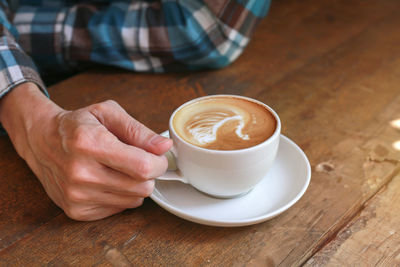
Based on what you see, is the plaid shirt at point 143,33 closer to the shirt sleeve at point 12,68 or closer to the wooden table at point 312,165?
the wooden table at point 312,165

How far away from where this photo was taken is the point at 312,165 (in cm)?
77

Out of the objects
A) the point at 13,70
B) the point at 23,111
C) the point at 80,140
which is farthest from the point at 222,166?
the point at 13,70

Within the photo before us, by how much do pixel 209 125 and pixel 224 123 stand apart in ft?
0.09

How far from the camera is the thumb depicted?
2.02 ft

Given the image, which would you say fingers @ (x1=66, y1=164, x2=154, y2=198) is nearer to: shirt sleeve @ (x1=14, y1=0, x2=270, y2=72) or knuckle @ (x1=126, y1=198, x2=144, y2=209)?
knuckle @ (x1=126, y1=198, x2=144, y2=209)

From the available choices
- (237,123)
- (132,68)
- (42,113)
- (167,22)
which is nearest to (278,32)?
(167,22)

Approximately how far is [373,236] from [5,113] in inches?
29.2

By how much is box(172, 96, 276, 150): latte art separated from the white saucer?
0.33 feet

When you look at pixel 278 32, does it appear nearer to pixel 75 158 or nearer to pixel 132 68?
pixel 132 68

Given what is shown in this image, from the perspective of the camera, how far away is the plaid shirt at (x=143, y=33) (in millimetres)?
1087

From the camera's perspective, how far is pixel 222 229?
64cm

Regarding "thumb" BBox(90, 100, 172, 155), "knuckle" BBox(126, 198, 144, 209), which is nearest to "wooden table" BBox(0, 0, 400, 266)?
"knuckle" BBox(126, 198, 144, 209)

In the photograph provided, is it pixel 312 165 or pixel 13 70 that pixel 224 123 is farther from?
pixel 13 70

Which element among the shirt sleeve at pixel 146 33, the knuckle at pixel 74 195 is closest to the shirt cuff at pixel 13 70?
the shirt sleeve at pixel 146 33
